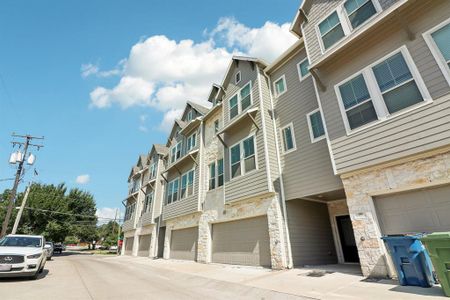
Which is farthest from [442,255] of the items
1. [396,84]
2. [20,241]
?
[20,241]

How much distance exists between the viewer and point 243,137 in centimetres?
1334

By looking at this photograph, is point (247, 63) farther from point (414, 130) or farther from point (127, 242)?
point (127, 242)

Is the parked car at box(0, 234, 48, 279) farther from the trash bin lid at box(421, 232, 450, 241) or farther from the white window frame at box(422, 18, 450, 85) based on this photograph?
the white window frame at box(422, 18, 450, 85)

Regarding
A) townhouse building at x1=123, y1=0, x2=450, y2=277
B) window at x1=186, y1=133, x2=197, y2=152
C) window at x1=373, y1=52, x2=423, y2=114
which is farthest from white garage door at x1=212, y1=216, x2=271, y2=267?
window at x1=186, y1=133, x2=197, y2=152

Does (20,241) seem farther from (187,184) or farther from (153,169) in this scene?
(153,169)

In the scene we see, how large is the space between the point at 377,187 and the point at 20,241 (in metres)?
13.9

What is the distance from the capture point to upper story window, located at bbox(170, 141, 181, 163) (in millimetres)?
21545

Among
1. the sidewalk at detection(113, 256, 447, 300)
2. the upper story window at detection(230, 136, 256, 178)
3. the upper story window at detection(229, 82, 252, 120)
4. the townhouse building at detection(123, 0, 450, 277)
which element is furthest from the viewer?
the upper story window at detection(229, 82, 252, 120)

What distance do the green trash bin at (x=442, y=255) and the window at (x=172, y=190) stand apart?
16710 mm

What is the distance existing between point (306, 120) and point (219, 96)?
7464mm

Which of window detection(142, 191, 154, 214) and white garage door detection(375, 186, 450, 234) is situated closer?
white garage door detection(375, 186, 450, 234)

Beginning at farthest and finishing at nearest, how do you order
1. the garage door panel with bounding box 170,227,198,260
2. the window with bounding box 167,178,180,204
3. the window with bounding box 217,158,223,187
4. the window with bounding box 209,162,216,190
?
the window with bounding box 167,178,180,204, the garage door panel with bounding box 170,227,198,260, the window with bounding box 209,162,216,190, the window with bounding box 217,158,223,187

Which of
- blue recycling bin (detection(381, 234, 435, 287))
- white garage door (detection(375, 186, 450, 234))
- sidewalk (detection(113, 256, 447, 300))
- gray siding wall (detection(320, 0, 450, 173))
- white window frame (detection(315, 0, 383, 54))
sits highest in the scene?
white window frame (detection(315, 0, 383, 54))

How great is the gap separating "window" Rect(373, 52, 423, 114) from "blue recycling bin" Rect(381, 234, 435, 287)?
3852mm
